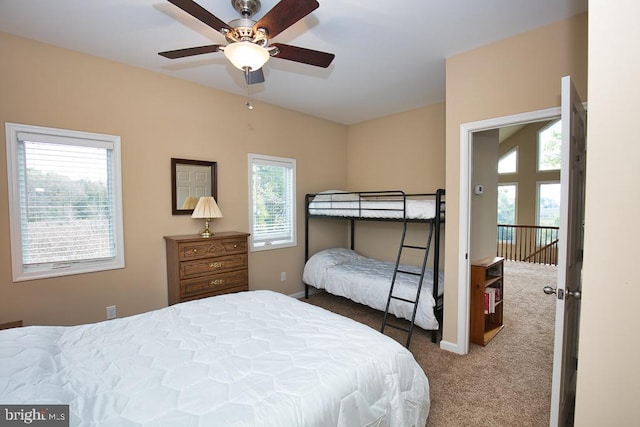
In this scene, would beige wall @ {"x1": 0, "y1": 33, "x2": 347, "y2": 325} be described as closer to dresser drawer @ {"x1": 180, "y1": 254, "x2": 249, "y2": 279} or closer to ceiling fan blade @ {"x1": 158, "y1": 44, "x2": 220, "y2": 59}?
dresser drawer @ {"x1": 180, "y1": 254, "x2": 249, "y2": 279}

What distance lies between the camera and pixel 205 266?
2854 mm

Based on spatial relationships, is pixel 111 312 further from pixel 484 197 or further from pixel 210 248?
pixel 484 197

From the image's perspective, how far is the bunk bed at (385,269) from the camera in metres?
2.86

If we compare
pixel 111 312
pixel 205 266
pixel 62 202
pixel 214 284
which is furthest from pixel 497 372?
pixel 62 202

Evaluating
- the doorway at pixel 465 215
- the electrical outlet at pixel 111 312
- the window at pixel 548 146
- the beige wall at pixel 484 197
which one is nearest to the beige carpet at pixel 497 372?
the doorway at pixel 465 215

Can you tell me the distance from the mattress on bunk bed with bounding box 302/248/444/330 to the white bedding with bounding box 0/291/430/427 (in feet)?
4.67

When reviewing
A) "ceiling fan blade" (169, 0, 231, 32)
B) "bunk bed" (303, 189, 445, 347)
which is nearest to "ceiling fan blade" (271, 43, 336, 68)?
"ceiling fan blade" (169, 0, 231, 32)

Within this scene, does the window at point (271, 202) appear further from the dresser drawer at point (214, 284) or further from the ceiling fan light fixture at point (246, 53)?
the ceiling fan light fixture at point (246, 53)

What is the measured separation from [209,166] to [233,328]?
7.14 feet

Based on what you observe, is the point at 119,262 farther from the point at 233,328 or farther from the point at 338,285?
the point at 338,285

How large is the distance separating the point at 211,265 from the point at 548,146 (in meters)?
9.55

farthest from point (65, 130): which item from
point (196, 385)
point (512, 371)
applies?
point (512, 371)

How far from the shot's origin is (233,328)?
1593 mm

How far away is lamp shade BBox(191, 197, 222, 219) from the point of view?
9.66 ft
